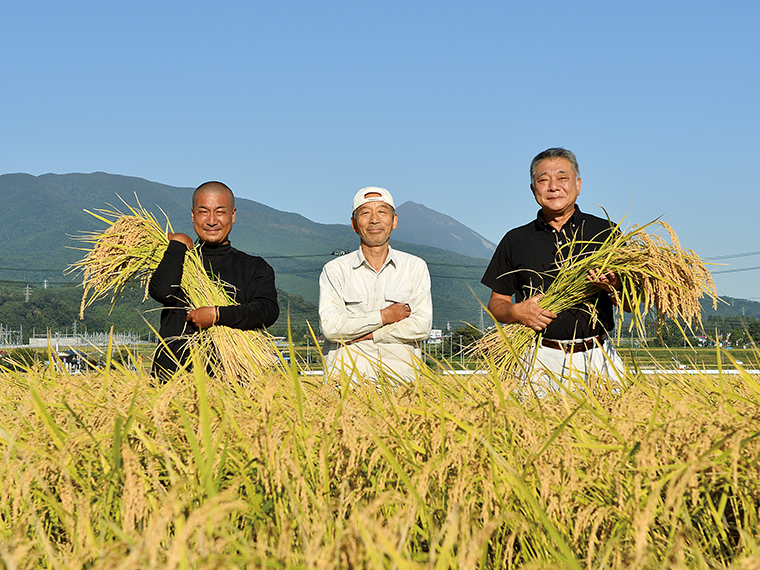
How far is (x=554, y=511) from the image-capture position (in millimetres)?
1452

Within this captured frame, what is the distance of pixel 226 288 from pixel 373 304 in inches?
33.2

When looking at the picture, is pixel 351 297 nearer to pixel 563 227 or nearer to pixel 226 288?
pixel 226 288

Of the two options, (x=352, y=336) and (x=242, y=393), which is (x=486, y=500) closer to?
(x=242, y=393)

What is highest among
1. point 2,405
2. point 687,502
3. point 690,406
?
point 690,406

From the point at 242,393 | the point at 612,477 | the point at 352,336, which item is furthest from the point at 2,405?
the point at 612,477

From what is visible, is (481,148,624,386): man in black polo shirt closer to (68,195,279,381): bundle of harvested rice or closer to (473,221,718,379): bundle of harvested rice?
(473,221,718,379): bundle of harvested rice

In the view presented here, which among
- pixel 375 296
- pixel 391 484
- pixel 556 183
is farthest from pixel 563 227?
pixel 391 484

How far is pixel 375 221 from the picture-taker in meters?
3.46

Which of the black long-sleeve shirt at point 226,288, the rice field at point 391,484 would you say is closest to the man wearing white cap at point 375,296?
the black long-sleeve shirt at point 226,288

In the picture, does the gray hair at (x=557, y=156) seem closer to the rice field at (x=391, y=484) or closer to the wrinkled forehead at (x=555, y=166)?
the wrinkled forehead at (x=555, y=166)

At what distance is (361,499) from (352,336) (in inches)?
69.4

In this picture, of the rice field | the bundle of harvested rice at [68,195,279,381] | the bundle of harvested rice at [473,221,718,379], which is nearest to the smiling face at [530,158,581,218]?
the bundle of harvested rice at [473,221,718,379]

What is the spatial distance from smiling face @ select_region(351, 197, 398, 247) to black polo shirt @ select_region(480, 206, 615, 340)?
631mm

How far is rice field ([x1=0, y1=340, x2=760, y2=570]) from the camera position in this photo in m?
1.21
